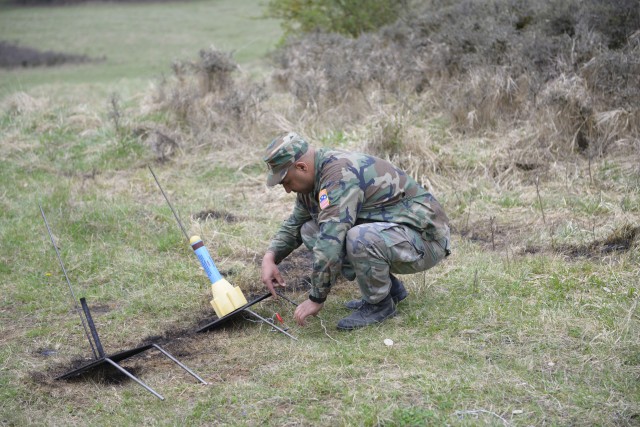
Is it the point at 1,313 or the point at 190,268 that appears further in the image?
the point at 190,268

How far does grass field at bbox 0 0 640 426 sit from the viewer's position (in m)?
3.60

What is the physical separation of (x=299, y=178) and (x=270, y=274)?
2.07 ft

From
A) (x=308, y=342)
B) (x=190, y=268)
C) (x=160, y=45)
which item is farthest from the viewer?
(x=160, y=45)

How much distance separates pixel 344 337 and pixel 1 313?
2.41m

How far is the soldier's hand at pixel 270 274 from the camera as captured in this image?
441 centimetres

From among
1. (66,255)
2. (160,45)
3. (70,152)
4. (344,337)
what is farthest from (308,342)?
(160,45)

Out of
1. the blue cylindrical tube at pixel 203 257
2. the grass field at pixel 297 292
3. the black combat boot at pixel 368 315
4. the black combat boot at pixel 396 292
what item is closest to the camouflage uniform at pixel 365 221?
the black combat boot at pixel 368 315

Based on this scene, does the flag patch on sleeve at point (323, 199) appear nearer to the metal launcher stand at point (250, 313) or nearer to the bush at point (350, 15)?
the metal launcher stand at point (250, 313)

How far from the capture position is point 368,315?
4.46 m

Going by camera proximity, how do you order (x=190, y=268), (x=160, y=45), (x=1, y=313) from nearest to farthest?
1. (x=1, y=313)
2. (x=190, y=268)
3. (x=160, y=45)

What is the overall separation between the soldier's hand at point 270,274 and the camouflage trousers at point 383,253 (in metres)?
0.41

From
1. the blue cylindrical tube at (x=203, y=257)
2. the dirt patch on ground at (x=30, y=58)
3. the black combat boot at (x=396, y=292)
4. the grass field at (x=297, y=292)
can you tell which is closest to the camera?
the grass field at (x=297, y=292)

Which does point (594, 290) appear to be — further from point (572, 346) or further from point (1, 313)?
point (1, 313)

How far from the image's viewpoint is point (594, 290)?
4668 millimetres
